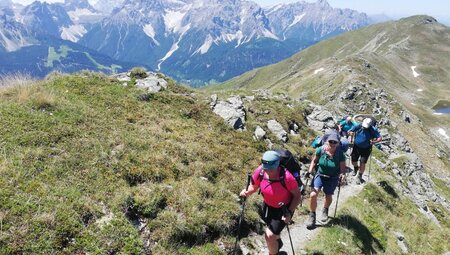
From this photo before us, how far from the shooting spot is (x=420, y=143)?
7125cm

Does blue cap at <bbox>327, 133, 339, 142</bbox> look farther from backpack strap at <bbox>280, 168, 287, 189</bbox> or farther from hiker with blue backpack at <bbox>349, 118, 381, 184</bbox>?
hiker with blue backpack at <bbox>349, 118, 381, 184</bbox>

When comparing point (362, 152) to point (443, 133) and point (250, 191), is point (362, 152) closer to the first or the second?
point (250, 191)

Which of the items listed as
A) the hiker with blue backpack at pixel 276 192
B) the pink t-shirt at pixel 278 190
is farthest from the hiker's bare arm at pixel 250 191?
the pink t-shirt at pixel 278 190

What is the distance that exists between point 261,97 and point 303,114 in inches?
Result: 156

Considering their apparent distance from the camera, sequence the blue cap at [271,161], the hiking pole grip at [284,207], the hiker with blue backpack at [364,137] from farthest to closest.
→ the hiker with blue backpack at [364,137] < the hiking pole grip at [284,207] < the blue cap at [271,161]

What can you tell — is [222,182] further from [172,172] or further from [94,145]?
[94,145]

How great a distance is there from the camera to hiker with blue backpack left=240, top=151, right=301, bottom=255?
9820 mm

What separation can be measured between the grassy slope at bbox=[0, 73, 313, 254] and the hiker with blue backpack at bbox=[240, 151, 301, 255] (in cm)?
244

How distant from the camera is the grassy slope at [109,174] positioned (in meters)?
9.78

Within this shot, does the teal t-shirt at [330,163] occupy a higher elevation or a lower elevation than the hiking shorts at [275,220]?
lower

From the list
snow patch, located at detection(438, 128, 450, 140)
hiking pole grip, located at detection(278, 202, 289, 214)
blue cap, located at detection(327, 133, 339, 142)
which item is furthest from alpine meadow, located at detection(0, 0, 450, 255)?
snow patch, located at detection(438, 128, 450, 140)

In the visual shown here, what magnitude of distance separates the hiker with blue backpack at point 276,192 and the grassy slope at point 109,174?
244 cm

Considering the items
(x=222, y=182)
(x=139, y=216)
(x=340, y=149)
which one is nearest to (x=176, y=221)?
(x=139, y=216)

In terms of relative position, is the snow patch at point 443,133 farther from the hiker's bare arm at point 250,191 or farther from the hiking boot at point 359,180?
the hiker's bare arm at point 250,191
